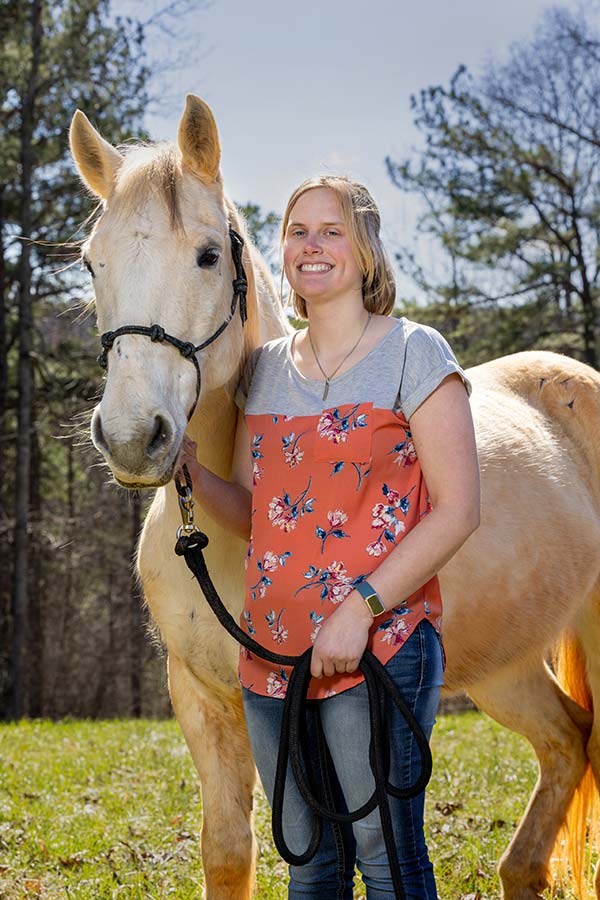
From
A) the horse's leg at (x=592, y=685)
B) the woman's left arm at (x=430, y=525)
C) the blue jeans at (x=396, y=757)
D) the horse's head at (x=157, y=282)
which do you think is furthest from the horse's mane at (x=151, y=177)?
the horse's leg at (x=592, y=685)

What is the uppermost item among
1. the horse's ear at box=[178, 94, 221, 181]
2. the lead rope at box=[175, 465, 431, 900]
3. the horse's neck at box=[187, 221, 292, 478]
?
the horse's ear at box=[178, 94, 221, 181]

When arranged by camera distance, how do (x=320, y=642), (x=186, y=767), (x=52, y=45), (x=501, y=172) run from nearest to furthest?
1. (x=320, y=642)
2. (x=186, y=767)
3. (x=52, y=45)
4. (x=501, y=172)

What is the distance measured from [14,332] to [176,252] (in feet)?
47.6

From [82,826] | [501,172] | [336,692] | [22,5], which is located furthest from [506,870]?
[22,5]

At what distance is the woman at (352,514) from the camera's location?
6.06 ft

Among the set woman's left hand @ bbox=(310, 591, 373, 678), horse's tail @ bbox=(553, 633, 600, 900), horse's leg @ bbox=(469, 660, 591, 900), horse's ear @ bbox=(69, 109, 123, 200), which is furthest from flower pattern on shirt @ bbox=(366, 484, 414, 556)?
horse's tail @ bbox=(553, 633, 600, 900)

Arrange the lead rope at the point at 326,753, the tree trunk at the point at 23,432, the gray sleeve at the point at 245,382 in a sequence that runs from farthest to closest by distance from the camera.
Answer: the tree trunk at the point at 23,432 → the gray sleeve at the point at 245,382 → the lead rope at the point at 326,753

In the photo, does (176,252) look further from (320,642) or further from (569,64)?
(569,64)

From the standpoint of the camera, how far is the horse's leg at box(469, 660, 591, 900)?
10.8 ft

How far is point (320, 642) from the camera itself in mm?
1819

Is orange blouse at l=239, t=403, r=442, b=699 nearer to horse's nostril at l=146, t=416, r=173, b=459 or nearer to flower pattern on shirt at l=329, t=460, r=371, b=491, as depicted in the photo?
flower pattern on shirt at l=329, t=460, r=371, b=491

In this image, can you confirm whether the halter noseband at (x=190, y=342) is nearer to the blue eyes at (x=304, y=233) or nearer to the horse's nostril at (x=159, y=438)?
the horse's nostril at (x=159, y=438)

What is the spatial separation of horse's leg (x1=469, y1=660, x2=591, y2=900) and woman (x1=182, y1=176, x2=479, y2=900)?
148 centimetres

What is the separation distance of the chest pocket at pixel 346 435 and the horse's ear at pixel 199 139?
2.64ft
